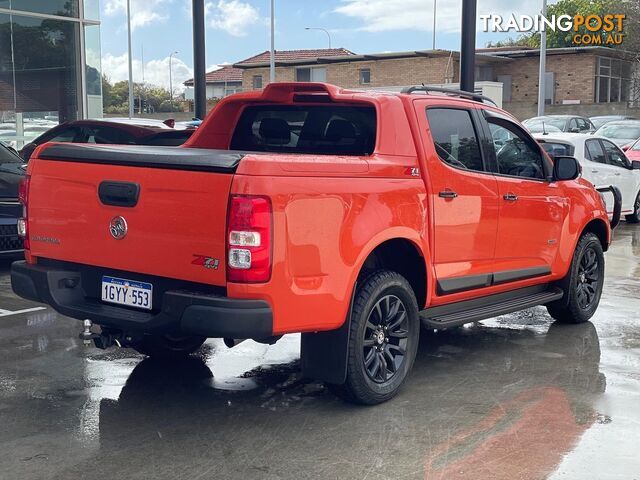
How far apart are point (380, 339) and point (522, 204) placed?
195 centimetres

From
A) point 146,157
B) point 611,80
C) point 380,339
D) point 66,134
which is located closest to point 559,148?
point 66,134

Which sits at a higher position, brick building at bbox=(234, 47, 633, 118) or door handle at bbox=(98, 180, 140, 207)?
brick building at bbox=(234, 47, 633, 118)

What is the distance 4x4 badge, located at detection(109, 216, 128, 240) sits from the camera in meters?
4.90

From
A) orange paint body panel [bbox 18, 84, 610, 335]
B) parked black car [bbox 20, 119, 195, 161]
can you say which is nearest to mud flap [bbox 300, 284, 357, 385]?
orange paint body panel [bbox 18, 84, 610, 335]

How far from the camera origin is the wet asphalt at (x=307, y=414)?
4.43 metres

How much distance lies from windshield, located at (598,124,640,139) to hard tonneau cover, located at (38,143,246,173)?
20.4 m

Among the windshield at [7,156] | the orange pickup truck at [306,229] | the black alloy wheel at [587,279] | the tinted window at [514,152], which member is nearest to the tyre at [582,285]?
the black alloy wheel at [587,279]

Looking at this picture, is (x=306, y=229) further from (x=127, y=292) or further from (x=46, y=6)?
(x=46, y=6)

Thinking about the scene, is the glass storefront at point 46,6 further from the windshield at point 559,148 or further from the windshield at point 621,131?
the windshield at point 621,131

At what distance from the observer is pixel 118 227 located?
4930mm

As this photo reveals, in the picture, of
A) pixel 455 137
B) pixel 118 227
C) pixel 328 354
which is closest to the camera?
pixel 118 227

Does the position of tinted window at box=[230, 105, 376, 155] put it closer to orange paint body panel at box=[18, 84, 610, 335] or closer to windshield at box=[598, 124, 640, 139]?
orange paint body panel at box=[18, 84, 610, 335]

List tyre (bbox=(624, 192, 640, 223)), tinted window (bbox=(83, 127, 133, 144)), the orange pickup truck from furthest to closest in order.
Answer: tyre (bbox=(624, 192, 640, 223)), tinted window (bbox=(83, 127, 133, 144)), the orange pickup truck

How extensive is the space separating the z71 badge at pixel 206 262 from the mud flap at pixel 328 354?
2.74 feet
